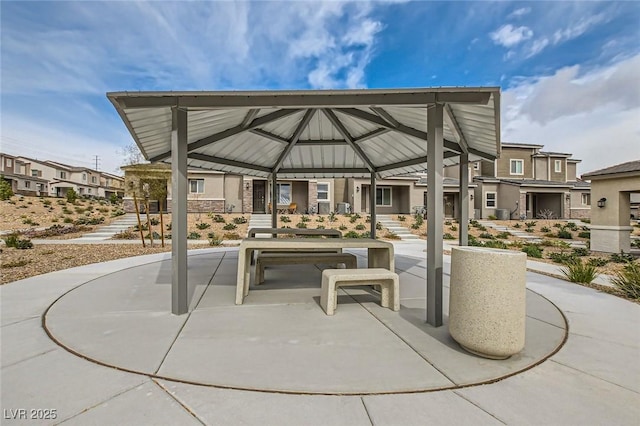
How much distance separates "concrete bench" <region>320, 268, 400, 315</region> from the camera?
4312 millimetres

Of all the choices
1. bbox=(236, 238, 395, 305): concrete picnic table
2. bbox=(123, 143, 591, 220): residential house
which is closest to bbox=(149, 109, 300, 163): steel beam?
bbox=(236, 238, 395, 305): concrete picnic table

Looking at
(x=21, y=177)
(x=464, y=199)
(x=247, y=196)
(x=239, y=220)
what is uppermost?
(x=21, y=177)

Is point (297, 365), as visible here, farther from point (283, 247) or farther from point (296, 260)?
point (296, 260)

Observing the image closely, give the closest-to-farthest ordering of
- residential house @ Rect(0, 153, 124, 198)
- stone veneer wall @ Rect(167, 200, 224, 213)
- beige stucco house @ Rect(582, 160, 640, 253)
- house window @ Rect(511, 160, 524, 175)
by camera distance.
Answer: beige stucco house @ Rect(582, 160, 640, 253) < stone veneer wall @ Rect(167, 200, 224, 213) < house window @ Rect(511, 160, 524, 175) < residential house @ Rect(0, 153, 124, 198)

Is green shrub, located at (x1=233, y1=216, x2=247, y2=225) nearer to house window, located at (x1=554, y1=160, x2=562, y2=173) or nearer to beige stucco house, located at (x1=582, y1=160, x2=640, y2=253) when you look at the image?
beige stucco house, located at (x1=582, y1=160, x2=640, y2=253)

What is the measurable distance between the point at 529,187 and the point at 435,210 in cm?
2915

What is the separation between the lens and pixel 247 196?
79.0ft

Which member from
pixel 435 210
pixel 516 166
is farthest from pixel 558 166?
pixel 435 210

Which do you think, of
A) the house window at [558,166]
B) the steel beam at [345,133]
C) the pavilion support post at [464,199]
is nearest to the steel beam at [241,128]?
the steel beam at [345,133]

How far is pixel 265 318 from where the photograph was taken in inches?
163

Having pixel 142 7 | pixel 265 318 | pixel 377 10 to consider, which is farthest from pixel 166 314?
pixel 377 10

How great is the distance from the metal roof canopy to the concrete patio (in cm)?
87

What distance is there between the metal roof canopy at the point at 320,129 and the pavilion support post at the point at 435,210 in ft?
0.04

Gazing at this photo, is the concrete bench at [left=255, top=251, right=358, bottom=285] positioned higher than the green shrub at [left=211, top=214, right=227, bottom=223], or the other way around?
the green shrub at [left=211, top=214, right=227, bottom=223]
